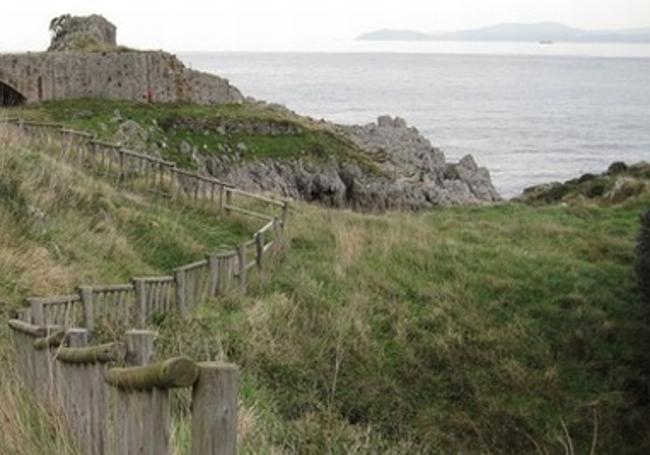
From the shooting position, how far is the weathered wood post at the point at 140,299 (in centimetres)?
1059

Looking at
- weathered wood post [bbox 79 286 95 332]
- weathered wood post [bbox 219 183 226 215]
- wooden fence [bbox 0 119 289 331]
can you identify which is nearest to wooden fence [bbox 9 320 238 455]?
wooden fence [bbox 0 119 289 331]

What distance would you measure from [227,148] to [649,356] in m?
26.8

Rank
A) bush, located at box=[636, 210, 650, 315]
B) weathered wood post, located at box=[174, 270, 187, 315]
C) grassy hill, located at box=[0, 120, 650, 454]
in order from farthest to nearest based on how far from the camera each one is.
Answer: bush, located at box=[636, 210, 650, 315]
weathered wood post, located at box=[174, 270, 187, 315]
grassy hill, located at box=[0, 120, 650, 454]

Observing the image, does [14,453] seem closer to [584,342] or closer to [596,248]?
[584,342]

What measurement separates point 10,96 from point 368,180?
51.8 feet

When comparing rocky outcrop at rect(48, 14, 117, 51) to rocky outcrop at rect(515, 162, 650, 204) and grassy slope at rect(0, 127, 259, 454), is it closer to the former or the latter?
rocky outcrop at rect(515, 162, 650, 204)

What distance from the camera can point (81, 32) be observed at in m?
46.6

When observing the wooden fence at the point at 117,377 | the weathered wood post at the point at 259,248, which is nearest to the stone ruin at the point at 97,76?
the weathered wood post at the point at 259,248

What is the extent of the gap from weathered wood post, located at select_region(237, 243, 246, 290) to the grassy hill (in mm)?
337

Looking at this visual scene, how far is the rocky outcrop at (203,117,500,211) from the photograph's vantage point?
3875cm

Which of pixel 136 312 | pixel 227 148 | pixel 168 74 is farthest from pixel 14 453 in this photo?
pixel 168 74

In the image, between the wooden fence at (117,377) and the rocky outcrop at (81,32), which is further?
the rocky outcrop at (81,32)

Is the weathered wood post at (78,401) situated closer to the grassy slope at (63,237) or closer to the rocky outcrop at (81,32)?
the grassy slope at (63,237)

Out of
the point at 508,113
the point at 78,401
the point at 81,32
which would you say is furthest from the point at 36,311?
the point at 508,113
